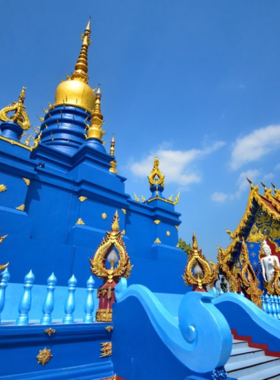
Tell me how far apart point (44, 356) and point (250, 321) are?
4.94m

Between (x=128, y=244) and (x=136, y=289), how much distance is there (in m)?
7.20

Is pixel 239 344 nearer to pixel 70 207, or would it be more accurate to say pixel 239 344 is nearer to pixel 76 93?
pixel 70 207

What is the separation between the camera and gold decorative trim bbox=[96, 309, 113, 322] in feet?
14.4

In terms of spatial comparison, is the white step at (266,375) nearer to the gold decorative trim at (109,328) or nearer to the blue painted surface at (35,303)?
the gold decorative trim at (109,328)

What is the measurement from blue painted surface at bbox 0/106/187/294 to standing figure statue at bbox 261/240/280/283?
13.2 ft

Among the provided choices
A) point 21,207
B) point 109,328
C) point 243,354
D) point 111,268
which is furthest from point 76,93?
point 243,354

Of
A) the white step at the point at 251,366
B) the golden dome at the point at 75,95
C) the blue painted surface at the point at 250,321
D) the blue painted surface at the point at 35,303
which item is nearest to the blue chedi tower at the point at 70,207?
the golden dome at the point at 75,95

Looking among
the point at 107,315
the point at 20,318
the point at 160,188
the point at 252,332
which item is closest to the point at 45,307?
the point at 20,318

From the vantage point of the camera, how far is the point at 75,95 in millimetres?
16875

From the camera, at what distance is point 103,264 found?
16.3 ft

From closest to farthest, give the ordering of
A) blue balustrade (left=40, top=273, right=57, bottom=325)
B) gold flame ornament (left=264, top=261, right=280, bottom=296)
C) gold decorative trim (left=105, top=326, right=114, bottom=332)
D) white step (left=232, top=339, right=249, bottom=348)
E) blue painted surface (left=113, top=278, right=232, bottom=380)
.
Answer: blue painted surface (left=113, top=278, right=232, bottom=380), blue balustrade (left=40, top=273, right=57, bottom=325), gold decorative trim (left=105, top=326, right=114, bottom=332), white step (left=232, top=339, right=249, bottom=348), gold flame ornament (left=264, top=261, right=280, bottom=296)

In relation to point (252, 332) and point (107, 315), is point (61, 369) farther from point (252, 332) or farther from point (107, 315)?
point (252, 332)

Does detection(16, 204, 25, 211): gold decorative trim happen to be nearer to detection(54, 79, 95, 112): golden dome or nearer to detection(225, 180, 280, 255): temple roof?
detection(225, 180, 280, 255): temple roof

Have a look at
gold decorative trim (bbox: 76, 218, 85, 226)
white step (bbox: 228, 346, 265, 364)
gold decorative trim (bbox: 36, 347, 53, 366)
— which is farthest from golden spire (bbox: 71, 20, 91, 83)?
white step (bbox: 228, 346, 265, 364)
